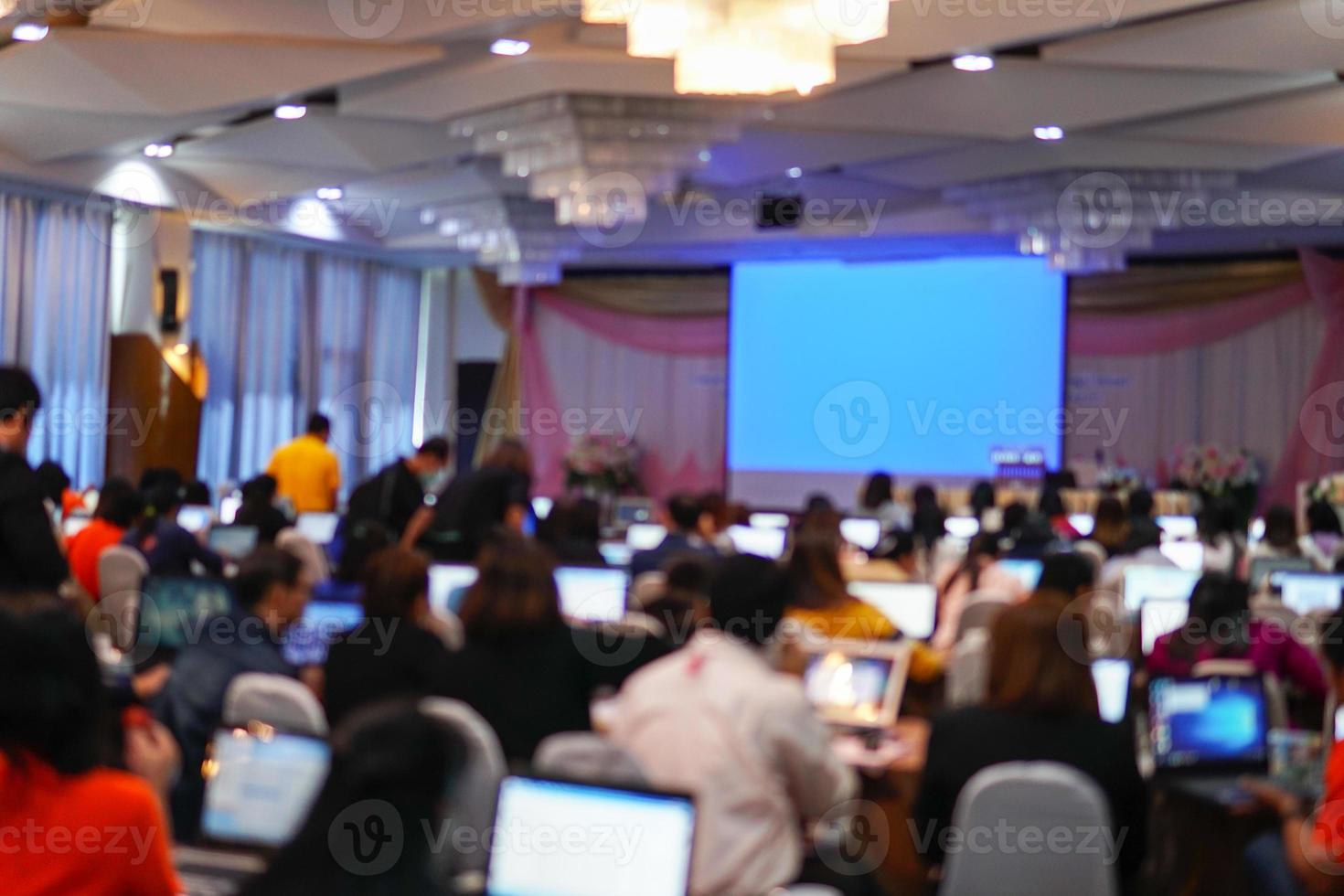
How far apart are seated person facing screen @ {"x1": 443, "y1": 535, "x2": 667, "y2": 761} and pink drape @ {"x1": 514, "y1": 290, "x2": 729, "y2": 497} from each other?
1455cm

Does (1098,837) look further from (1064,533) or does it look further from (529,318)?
(529,318)

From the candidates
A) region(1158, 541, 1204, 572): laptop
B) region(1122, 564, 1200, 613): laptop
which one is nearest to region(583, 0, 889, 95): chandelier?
region(1122, 564, 1200, 613): laptop

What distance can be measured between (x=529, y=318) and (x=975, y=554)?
13155 mm

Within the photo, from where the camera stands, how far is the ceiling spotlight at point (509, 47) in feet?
31.9

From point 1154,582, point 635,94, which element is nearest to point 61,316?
point 635,94

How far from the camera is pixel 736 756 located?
3844 millimetres

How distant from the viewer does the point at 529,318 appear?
808 inches

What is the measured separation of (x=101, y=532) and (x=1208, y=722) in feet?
19.0

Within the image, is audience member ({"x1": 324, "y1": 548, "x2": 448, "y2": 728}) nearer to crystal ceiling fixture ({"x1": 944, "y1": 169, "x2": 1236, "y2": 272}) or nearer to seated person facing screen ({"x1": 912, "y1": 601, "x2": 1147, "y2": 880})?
seated person facing screen ({"x1": 912, "y1": 601, "x2": 1147, "y2": 880})

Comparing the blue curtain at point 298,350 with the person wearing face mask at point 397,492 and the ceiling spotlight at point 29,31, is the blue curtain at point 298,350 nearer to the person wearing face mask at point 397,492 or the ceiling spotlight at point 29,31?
the ceiling spotlight at point 29,31

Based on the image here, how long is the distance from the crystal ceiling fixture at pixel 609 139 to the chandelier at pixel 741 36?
3720mm

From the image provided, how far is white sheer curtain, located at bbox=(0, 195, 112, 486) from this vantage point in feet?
46.6

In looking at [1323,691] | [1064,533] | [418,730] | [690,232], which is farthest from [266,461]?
[418,730]

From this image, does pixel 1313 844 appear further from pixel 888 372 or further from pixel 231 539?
pixel 888 372
